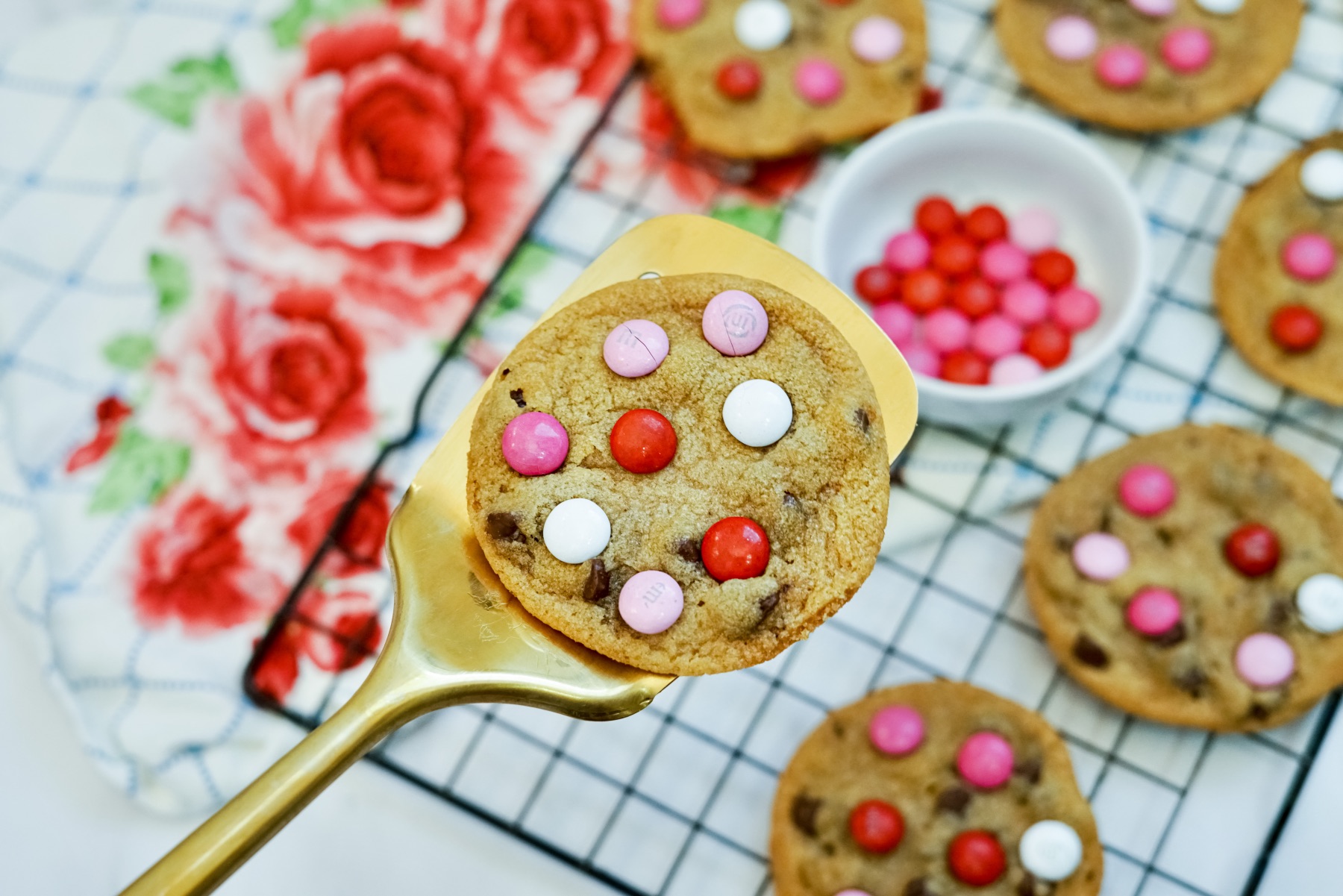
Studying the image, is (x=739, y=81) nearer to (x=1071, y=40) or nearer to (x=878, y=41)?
(x=878, y=41)

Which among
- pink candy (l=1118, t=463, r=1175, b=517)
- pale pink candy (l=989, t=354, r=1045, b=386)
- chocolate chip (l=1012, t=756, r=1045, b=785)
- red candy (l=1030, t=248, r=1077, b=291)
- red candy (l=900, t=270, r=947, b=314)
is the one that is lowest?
chocolate chip (l=1012, t=756, r=1045, b=785)

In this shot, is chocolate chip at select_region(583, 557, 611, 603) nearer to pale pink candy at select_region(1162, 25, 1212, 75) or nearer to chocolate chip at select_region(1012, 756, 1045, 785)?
chocolate chip at select_region(1012, 756, 1045, 785)

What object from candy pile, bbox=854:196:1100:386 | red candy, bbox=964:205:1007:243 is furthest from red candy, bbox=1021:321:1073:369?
red candy, bbox=964:205:1007:243

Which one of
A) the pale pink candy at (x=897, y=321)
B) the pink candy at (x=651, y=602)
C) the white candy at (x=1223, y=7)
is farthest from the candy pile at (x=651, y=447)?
the white candy at (x=1223, y=7)

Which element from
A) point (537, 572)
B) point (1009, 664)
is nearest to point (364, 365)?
point (537, 572)

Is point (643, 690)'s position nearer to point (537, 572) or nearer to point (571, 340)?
point (537, 572)

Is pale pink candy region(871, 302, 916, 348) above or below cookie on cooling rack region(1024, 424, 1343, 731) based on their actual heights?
above

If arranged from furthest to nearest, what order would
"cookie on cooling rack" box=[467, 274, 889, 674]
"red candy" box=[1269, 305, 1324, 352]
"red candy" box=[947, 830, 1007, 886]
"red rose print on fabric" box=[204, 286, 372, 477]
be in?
"red rose print on fabric" box=[204, 286, 372, 477] < "red candy" box=[1269, 305, 1324, 352] < "red candy" box=[947, 830, 1007, 886] < "cookie on cooling rack" box=[467, 274, 889, 674]

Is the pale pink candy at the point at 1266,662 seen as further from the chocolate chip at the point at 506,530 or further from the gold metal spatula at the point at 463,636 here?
the chocolate chip at the point at 506,530
